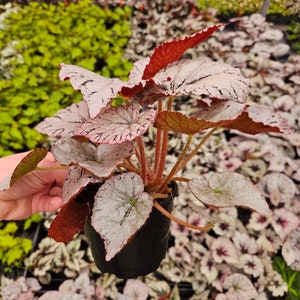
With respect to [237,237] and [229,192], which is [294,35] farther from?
[229,192]

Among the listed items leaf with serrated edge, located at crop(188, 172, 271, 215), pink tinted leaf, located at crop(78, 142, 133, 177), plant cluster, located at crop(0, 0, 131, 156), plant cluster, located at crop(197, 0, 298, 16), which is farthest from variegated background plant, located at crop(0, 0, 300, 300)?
plant cluster, located at crop(197, 0, 298, 16)

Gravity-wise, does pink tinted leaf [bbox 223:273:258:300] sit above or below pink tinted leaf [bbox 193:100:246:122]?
below

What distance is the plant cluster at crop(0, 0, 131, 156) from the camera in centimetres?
180

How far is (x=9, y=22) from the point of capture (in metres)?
2.60

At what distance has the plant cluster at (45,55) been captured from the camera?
1.80 metres

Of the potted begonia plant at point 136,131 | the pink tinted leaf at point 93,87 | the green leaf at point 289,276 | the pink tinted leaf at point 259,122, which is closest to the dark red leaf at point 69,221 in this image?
the potted begonia plant at point 136,131

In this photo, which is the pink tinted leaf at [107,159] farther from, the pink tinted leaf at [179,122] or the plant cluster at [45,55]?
the plant cluster at [45,55]

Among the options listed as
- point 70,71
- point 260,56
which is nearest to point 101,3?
point 260,56

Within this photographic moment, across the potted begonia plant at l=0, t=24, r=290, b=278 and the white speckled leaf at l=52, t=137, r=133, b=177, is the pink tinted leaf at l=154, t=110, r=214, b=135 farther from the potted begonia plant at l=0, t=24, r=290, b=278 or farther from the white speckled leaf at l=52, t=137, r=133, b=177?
the white speckled leaf at l=52, t=137, r=133, b=177

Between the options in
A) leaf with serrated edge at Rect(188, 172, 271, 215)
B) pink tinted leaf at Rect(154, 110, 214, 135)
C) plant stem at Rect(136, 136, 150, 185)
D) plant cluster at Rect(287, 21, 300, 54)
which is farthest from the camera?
plant cluster at Rect(287, 21, 300, 54)

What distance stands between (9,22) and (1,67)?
671 mm

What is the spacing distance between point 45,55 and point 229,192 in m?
1.85

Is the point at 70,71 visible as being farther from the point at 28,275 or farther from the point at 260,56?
the point at 260,56

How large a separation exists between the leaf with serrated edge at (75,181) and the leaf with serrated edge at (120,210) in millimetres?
38
